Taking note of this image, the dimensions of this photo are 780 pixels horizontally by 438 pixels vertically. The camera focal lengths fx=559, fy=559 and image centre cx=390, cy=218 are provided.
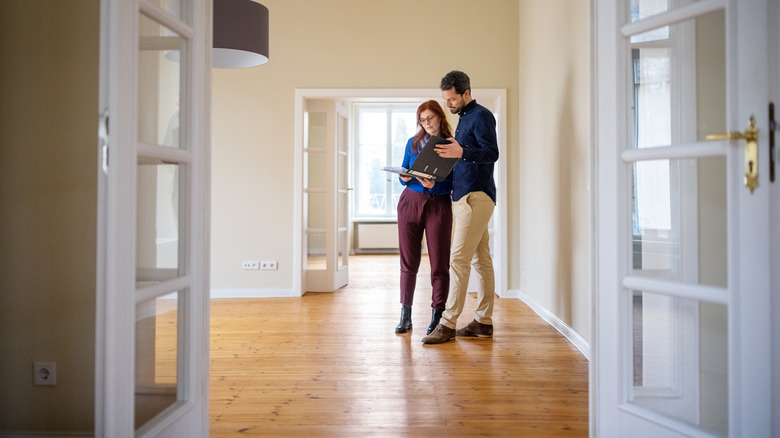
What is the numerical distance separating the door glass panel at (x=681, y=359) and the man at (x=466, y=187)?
5.62 feet

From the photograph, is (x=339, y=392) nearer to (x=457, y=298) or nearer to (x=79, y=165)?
(x=457, y=298)

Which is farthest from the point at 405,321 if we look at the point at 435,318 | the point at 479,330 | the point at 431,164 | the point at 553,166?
the point at 553,166

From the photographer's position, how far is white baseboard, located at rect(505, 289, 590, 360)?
3262mm

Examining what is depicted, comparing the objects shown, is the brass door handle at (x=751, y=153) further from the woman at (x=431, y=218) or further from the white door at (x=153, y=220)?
the woman at (x=431, y=218)

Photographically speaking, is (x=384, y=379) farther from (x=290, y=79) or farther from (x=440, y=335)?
(x=290, y=79)

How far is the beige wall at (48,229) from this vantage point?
199 cm

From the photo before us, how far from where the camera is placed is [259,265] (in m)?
5.45

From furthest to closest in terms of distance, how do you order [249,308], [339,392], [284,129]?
[284,129] → [249,308] → [339,392]

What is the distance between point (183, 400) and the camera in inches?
73.2

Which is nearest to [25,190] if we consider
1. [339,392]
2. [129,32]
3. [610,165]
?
[129,32]

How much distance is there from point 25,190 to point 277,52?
379 centimetres

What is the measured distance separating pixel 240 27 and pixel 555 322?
2.83 m

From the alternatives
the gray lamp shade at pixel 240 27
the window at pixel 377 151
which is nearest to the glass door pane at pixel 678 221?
the gray lamp shade at pixel 240 27

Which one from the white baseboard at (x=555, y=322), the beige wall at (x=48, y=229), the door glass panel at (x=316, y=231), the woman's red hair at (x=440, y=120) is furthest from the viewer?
the door glass panel at (x=316, y=231)
